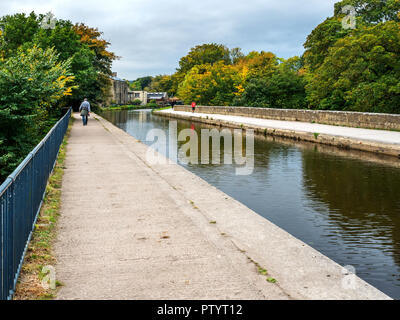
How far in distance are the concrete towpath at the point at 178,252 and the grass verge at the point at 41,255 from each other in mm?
120

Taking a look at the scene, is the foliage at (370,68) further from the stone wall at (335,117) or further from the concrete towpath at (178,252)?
the concrete towpath at (178,252)

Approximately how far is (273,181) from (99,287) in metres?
7.75

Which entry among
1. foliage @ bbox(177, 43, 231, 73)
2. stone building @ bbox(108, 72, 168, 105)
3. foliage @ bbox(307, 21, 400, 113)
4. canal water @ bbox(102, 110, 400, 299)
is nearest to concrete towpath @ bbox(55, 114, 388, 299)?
canal water @ bbox(102, 110, 400, 299)

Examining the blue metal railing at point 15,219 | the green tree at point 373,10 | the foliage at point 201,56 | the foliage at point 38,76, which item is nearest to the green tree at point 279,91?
the green tree at point 373,10

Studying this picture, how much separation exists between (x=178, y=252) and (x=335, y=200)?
5.03 m

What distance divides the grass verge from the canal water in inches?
140

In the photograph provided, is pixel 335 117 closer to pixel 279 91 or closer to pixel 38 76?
pixel 38 76

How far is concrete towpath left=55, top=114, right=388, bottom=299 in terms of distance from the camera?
4.35 meters

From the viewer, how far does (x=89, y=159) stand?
14.0 m

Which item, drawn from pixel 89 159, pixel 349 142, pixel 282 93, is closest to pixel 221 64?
pixel 282 93

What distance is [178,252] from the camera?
5445mm

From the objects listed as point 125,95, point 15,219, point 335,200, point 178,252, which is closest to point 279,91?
point 335,200

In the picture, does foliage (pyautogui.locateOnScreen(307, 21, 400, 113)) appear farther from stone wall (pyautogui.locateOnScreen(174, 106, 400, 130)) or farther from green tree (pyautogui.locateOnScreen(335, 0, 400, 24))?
green tree (pyautogui.locateOnScreen(335, 0, 400, 24))

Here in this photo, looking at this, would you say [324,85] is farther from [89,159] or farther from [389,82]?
[89,159]
